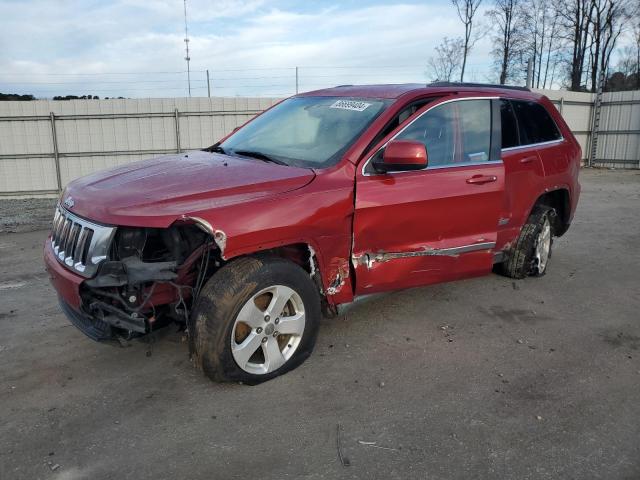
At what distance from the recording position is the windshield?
3.71 metres

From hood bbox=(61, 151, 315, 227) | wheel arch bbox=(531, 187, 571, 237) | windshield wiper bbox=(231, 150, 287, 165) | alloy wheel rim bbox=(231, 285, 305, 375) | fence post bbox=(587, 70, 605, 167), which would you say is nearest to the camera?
hood bbox=(61, 151, 315, 227)

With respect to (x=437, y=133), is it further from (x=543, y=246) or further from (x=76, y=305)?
(x=76, y=305)

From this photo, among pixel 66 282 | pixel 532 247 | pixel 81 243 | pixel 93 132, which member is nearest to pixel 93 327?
pixel 66 282

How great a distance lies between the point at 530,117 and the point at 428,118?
5.21 feet

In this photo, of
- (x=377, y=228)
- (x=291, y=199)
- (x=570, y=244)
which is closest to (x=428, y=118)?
(x=377, y=228)

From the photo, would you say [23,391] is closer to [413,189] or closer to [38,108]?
[413,189]

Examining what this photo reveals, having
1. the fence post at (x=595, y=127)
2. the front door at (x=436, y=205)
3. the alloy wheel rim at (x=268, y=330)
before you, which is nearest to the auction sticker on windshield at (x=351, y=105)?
the front door at (x=436, y=205)

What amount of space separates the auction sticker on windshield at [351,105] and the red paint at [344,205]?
123 mm

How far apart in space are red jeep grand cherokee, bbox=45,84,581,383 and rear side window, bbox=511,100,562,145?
147mm

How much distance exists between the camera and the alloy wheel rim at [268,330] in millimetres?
3156

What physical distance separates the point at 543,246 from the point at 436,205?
2019 millimetres

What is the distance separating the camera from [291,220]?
10.4ft

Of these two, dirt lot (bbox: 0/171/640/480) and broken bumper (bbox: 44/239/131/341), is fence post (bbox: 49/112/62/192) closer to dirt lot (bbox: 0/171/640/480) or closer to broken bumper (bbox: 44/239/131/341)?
dirt lot (bbox: 0/171/640/480)

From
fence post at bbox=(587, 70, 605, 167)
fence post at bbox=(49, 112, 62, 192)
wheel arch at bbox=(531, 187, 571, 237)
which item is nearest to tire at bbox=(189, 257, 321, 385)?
wheel arch at bbox=(531, 187, 571, 237)
